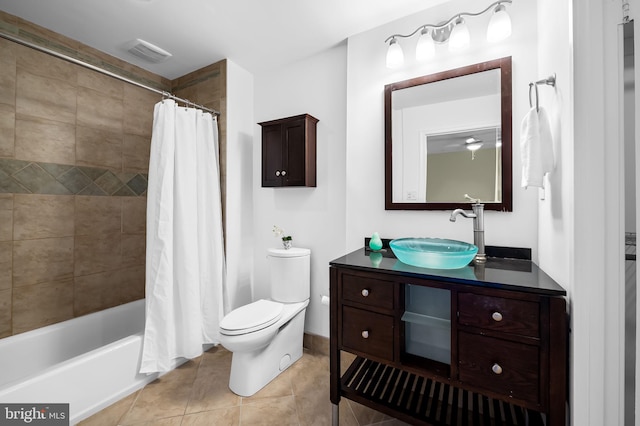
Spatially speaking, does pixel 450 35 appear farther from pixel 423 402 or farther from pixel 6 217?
pixel 6 217

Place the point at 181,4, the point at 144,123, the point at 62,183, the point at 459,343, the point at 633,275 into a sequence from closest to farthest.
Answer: the point at 633,275, the point at 459,343, the point at 181,4, the point at 62,183, the point at 144,123

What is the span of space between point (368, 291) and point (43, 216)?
2337 millimetres

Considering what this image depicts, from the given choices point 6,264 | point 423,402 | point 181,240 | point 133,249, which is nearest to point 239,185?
point 181,240

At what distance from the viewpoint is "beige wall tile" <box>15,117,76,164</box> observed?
1.79 m

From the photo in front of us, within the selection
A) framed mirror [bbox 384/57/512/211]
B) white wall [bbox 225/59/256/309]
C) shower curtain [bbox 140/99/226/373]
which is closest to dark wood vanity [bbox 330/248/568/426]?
framed mirror [bbox 384/57/512/211]

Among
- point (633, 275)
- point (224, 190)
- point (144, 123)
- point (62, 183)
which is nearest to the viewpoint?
point (633, 275)

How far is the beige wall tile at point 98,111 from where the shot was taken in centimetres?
207

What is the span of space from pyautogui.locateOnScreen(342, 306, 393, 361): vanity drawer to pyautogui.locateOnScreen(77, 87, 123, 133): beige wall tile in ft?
8.01

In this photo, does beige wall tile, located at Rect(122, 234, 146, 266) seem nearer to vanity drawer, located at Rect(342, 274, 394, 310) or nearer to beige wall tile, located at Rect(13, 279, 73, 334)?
Answer: beige wall tile, located at Rect(13, 279, 73, 334)

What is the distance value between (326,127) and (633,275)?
5.94 ft

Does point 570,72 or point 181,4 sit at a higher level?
point 181,4

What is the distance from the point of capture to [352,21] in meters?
1.78

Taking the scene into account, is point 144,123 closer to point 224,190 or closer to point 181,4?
point 224,190

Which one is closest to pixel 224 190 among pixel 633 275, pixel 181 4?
pixel 181 4
